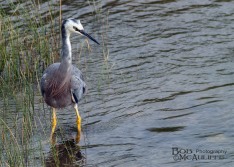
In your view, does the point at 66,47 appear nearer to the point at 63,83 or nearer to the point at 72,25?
the point at 72,25

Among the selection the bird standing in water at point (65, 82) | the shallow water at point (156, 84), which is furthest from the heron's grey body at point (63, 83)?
the shallow water at point (156, 84)

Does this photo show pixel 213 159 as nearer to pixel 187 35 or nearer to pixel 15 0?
pixel 187 35

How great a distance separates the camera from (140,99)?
822 centimetres

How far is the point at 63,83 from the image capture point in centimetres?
766

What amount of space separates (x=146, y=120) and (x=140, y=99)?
630mm

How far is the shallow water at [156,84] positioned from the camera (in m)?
6.94

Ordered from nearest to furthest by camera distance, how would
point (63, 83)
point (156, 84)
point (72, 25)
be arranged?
point (72, 25) < point (63, 83) < point (156, 84)

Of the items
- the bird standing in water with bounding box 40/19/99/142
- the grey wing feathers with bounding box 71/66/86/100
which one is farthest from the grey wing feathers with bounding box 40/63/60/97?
the grey wing feathers with bounding box 71/66/86/100

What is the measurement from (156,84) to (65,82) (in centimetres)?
146

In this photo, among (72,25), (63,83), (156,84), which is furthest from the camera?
(156,84)

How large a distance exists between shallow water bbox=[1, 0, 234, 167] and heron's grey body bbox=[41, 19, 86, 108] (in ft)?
1.06

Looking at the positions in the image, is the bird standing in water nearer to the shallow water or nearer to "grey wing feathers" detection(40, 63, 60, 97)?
"grey wing feathers" detection(40, 63, 60, 97)

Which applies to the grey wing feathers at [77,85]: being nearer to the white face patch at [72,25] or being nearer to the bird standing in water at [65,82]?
the bird standing in water at [65,82]

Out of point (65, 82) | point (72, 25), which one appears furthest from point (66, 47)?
point (65, 82)
